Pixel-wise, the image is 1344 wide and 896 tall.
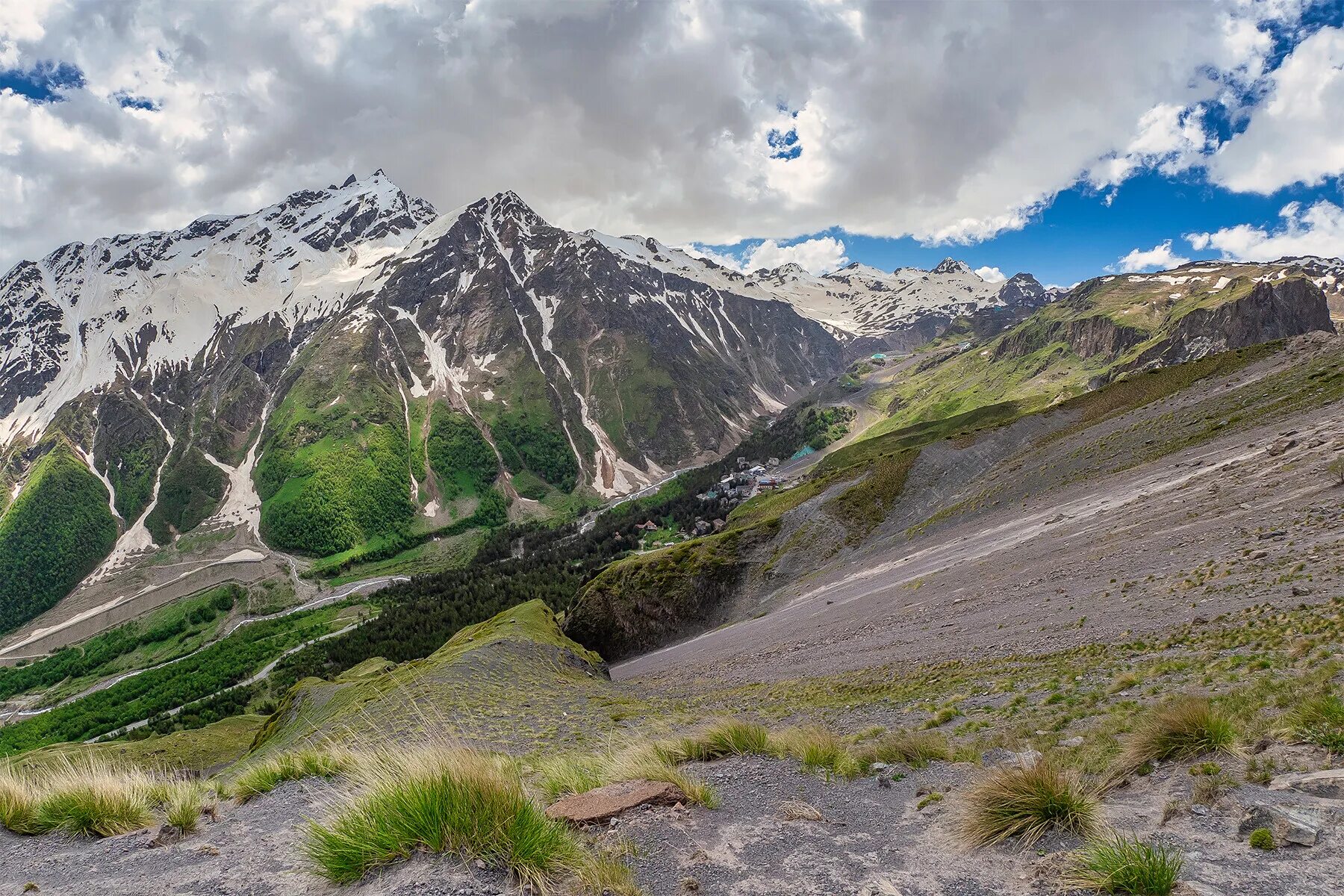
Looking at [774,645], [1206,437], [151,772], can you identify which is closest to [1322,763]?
[151,772]

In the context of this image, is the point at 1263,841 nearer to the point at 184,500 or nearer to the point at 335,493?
the point at 335,493

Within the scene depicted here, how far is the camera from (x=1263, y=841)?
4.34m

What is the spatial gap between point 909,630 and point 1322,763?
18124 mm

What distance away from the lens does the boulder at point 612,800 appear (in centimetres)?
545

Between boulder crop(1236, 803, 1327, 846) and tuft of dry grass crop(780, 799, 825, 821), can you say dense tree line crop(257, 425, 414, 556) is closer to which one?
tuft of dry grass crop(780, 799, 825, 821)

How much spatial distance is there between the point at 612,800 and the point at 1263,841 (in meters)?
5.44

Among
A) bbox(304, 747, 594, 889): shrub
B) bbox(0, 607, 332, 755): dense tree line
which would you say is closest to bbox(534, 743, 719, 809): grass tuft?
bbox(304, 747, 594, 889): shrub

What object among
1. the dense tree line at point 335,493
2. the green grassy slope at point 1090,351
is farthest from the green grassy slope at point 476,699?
the dense tree line at point 335,493

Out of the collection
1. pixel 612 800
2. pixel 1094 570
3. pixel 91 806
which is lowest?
pixel 1094 570

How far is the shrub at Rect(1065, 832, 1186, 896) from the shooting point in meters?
3.68

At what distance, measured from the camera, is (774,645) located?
29.2 m

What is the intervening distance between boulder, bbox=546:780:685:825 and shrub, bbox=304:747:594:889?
106cm

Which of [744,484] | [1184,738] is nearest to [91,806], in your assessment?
[1184,738]

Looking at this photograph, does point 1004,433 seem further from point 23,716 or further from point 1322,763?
point 23,716
